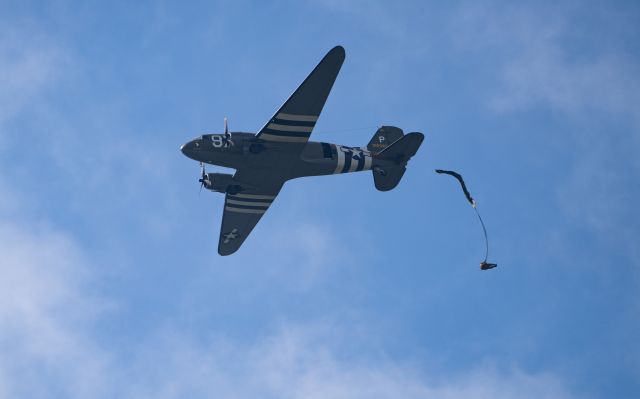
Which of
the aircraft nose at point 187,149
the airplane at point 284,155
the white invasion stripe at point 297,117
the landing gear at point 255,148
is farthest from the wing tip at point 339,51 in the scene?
the aircraft nose at point 187,149

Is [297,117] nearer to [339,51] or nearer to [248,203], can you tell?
[339,51]

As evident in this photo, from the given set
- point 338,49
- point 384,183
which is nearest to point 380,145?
point 384,183

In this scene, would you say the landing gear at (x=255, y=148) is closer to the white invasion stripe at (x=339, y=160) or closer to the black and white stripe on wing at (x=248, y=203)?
the black and white stripe on wing at (x=248, y=203)

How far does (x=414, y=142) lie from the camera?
52.0 meters

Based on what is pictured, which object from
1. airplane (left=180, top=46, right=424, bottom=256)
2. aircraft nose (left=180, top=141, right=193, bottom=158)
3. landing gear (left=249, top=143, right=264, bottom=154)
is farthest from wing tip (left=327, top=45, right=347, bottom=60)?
aircraft nose (left=180, top=141, right=193, bottom=158)

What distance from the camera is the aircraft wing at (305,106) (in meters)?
45.3

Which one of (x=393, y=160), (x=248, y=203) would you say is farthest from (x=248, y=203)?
(x=393, y=160)

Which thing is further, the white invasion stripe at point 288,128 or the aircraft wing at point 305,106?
the white invasion stripe at point 288,128

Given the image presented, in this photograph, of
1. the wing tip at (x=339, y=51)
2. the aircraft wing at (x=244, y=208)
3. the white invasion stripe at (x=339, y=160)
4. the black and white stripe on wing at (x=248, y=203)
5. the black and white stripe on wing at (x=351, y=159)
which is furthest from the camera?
the black and white stripe on wing at (x=248, y=203)

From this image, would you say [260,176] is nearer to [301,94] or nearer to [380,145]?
[301,94]

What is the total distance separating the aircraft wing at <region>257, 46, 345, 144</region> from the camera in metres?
45.3

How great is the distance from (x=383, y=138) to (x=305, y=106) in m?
11.1

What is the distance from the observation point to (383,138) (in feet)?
185

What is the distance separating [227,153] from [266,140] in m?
2.35
